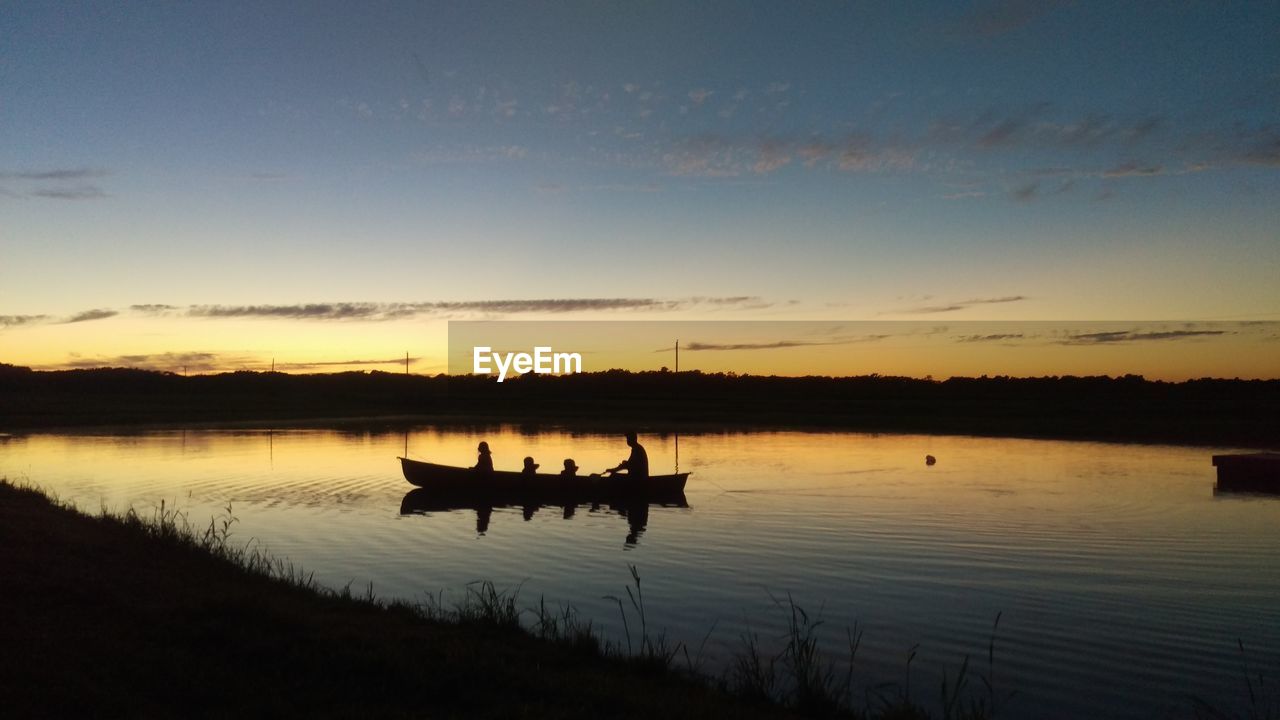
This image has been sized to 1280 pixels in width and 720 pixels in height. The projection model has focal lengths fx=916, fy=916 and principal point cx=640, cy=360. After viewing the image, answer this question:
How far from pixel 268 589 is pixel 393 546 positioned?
6.32 m

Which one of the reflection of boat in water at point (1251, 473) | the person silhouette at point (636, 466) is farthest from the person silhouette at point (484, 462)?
the reflection of boat in water at point (1251, 473)

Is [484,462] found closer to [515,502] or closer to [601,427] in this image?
[515,502]

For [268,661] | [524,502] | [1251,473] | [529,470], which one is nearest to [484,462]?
[529,470]

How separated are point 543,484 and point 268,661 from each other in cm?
1687

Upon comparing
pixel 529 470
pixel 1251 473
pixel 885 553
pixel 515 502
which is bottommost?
pixel 885 553

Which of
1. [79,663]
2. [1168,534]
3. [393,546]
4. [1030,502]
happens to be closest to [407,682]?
[79,663]

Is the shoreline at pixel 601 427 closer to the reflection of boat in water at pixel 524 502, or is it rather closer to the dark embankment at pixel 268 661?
the reflection of boat in water at pixel 524 502

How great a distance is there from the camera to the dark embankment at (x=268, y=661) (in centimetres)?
669

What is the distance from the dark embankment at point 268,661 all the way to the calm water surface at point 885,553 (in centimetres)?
250

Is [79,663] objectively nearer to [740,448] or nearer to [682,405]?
[740,448]

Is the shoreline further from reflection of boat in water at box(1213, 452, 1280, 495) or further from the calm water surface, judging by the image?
reflection of boat in water at box(1213, 452, 1280, 495)

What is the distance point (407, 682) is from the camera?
727 cm

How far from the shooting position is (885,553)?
→ 16.8 metres

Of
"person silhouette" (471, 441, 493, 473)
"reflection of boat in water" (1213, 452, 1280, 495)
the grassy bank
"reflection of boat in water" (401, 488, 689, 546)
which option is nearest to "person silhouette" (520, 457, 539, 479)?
"reflection of boat in water" (401, 488, 689, 546)
